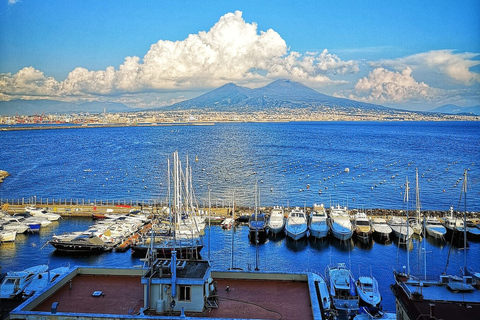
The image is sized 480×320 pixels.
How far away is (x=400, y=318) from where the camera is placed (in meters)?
11.3

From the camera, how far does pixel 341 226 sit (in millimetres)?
29047

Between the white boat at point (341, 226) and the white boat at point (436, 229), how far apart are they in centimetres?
491

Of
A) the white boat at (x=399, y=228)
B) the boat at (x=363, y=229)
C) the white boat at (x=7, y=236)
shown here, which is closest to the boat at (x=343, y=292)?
the boat at (x=363, y=229)

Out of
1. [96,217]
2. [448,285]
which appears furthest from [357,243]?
[96,217]

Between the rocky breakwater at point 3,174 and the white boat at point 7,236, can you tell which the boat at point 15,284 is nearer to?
the white boat at point 7,236

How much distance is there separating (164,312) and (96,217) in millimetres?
27338

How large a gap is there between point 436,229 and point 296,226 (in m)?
8.69

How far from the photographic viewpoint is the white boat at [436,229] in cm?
2844

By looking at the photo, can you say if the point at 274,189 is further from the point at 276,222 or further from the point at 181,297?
the point at 181,297

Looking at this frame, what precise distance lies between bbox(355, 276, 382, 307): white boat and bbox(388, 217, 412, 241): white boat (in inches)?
347

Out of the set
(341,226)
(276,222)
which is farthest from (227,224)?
(341,226)

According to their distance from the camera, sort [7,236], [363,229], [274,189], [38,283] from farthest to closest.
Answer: [274,189] → [363,229] → [7,236] → [38,283]

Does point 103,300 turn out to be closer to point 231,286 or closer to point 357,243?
point 231,286

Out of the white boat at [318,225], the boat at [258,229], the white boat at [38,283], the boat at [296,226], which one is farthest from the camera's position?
the boat at [258,229]
